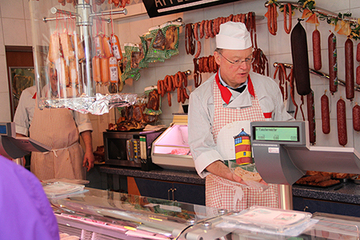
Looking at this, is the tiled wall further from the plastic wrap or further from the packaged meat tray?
the packaged meat tray

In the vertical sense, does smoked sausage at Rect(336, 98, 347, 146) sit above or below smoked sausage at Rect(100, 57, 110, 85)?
below

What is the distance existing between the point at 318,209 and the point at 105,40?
2.09m

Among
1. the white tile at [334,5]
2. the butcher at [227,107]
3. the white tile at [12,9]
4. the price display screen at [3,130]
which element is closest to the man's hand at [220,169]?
the butcher at [227,107]

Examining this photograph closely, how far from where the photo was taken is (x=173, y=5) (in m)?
4.36

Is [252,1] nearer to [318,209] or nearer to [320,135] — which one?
[320,135]

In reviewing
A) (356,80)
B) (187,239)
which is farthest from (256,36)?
(187,239)

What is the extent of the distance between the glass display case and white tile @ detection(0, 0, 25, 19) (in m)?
2.63

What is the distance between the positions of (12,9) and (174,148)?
2.94m

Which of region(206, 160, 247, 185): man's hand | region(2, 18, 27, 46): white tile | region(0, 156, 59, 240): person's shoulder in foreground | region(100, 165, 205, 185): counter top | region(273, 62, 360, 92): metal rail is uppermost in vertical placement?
region(2, 18, 27, 46): white tile

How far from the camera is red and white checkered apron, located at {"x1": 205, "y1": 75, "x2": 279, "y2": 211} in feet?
7.45

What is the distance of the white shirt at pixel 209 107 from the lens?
244 cm

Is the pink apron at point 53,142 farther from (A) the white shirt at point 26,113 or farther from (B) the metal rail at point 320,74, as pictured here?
(B) the metal rail at point 320,74

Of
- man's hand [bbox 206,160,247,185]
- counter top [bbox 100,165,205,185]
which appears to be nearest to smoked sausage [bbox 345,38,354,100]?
counter top [bbox 100,165,205,185]

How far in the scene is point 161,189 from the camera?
13.2 feet
